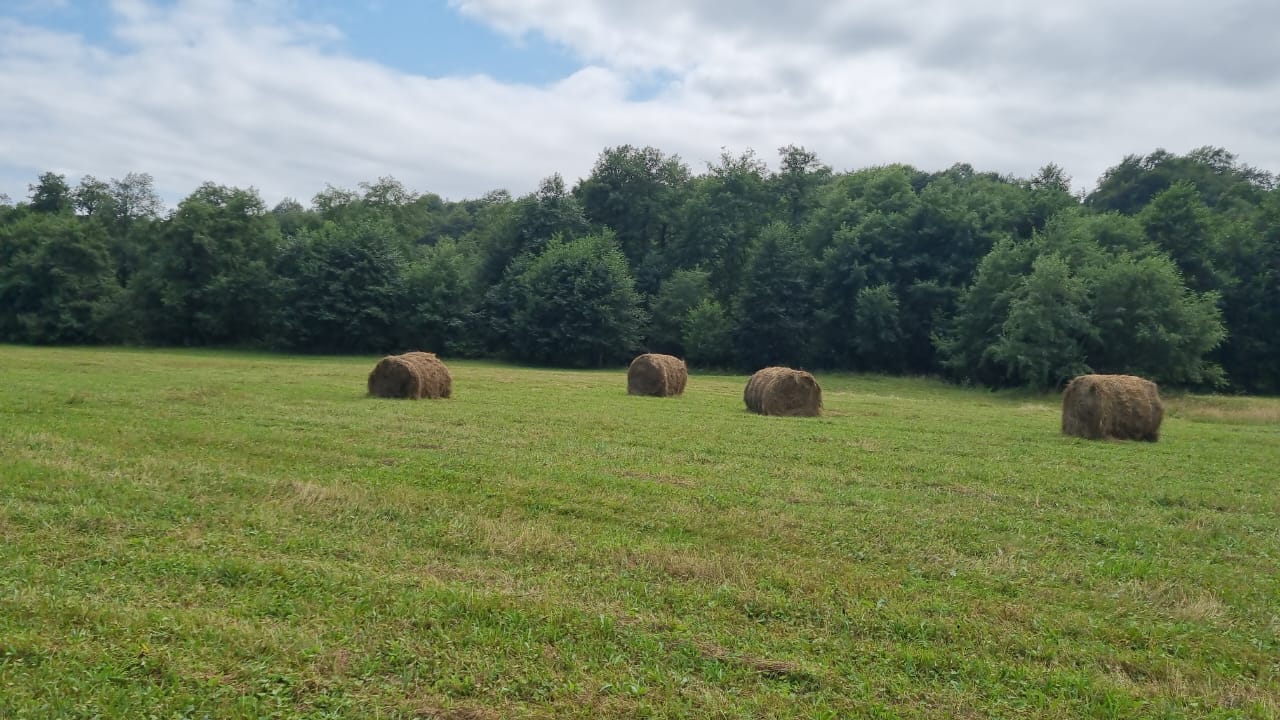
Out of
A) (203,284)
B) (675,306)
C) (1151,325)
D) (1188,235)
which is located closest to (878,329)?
(675,306)

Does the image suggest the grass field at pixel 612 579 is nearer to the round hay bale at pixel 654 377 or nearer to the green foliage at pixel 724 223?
the round hay bale at pixel 654 377

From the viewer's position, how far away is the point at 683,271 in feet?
196

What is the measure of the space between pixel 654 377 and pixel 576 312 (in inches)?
1134

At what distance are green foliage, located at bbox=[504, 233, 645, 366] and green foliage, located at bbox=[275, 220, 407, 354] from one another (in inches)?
368

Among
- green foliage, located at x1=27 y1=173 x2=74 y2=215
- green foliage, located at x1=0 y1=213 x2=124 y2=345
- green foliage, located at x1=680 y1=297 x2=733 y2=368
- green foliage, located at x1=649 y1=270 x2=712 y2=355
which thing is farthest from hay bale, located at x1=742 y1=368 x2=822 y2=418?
green foliage, located at x1=27 y1=173 x2=74 y2=215

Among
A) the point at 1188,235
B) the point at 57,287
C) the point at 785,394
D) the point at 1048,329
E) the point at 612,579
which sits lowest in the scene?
the point at 612,579

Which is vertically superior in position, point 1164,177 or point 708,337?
point 1164,177

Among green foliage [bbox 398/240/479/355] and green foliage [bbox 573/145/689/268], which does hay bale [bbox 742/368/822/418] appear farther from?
green foliage [bbox 573/145/689/268]

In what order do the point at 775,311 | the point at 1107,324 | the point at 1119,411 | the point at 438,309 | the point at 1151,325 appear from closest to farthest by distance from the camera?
Result: the point at 1119,411 → the point at 1151,325 → the point at 1107,324 → the point at 775,311 → the point at 438,309

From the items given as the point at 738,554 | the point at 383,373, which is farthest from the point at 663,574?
the point at 383,373

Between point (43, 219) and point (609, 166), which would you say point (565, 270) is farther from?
point (43, 219)

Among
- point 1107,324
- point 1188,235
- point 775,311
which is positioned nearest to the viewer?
point 1107,324

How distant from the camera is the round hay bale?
26.2 meters

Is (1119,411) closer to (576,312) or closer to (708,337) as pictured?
(708,337)
